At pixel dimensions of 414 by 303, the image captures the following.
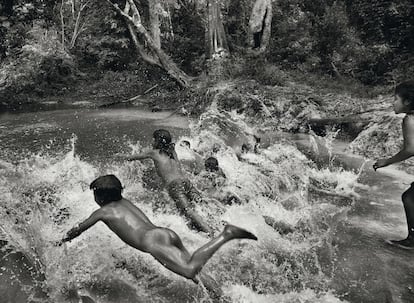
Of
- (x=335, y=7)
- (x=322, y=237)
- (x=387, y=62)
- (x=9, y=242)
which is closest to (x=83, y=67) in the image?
(x=335, y=7)

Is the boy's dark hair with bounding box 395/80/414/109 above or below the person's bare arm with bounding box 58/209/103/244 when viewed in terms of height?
above

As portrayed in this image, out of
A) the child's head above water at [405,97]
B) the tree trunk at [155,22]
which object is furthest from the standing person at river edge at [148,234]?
the tree trunk at [155,22]

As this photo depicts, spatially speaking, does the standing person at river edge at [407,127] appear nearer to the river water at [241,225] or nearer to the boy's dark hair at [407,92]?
the boy's dark hair at [407,92]

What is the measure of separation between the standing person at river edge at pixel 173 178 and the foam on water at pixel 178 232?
0.23 m

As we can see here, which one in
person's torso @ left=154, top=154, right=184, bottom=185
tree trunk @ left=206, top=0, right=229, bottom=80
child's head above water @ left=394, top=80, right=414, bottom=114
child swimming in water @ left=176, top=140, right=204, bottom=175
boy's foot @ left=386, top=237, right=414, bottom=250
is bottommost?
boy's foot @ left=386, top=237, right=414, bottom=250

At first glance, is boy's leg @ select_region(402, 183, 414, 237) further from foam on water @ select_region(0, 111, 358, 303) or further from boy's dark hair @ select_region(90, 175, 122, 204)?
boy's dark hair @ select_region(90, 175, 122, 204)

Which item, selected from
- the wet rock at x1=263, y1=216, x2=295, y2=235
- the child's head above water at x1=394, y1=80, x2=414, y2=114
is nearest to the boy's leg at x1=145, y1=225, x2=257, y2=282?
the wet rock at x1=263, y1=216, x2=295, y2=235

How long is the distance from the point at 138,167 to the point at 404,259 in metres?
4.82

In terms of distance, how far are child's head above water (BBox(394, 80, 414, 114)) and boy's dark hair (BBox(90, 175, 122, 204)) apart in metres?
3.06

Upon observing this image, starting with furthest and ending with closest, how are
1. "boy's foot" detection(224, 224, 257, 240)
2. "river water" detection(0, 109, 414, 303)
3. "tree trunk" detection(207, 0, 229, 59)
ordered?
"tree trunk" detection(207, 0, 229, 59), "river water" detection(0, 109, 414, 303), "boy's foot" detection(224, 224, 257, 240)

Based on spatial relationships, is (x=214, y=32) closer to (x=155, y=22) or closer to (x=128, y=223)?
(x=155, y=22)

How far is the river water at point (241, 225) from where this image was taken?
12.5ft

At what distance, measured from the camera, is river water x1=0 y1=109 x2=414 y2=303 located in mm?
3807

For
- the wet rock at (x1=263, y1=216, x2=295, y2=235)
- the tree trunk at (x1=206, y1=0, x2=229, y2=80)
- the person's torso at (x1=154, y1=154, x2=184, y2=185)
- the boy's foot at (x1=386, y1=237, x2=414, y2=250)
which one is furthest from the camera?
the tree trunk at (x1=206, y1=0, x2=229, y2=80)
